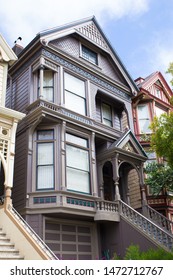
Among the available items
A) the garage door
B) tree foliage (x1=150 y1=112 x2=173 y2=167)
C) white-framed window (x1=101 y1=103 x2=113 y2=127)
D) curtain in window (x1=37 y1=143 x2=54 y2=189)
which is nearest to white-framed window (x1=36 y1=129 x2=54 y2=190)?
curtain in window (x1=37 y1=143 x2=54 y2=189)

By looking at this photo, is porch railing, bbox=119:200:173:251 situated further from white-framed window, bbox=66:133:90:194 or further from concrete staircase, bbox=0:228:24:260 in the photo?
concrete staircase, bbox=0:228:24:260

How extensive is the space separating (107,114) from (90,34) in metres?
4.63

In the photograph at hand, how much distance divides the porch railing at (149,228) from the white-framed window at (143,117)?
8.13 metres

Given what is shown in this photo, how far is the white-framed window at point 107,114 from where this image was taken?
17156 mm

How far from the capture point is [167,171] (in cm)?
1655

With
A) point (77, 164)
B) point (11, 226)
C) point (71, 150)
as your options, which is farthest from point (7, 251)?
point (71, 150)

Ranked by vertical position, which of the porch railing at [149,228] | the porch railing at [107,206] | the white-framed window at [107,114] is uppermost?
the white-framed window at [107,114]

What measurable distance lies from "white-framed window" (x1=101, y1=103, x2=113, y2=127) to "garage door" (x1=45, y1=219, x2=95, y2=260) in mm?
6174

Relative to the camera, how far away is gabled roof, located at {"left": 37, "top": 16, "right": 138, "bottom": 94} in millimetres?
14375

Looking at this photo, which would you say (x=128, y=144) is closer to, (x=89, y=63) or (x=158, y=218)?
(x=158, y=218)

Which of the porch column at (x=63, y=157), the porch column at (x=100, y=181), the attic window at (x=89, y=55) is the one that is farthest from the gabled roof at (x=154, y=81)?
the porch column at (x=63, y=157)

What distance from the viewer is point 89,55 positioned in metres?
17.1

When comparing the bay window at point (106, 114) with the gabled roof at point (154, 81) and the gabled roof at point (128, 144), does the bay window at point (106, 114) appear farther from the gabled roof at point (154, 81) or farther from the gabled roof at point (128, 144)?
the gabled roof at point (154, 81)
